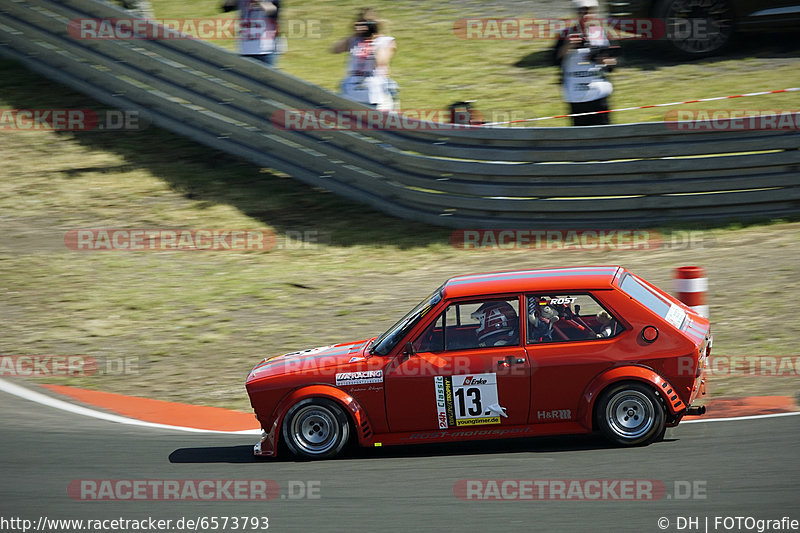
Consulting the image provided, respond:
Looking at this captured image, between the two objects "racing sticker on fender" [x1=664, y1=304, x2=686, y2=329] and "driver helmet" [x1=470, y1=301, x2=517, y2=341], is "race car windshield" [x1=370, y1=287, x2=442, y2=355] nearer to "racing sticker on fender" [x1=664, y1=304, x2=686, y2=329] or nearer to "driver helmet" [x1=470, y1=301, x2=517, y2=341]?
"driver helmet" [x1=470, y1=301, x2=517, y2=341]

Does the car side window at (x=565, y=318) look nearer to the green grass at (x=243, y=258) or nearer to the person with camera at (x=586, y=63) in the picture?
the green grass at (x=243, y=258)

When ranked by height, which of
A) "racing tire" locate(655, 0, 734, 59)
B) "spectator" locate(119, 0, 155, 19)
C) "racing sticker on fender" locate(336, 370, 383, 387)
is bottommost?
"racing sticker on fender" locate(336, 370, 383, 387)

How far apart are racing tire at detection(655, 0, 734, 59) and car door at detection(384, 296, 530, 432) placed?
9019mm

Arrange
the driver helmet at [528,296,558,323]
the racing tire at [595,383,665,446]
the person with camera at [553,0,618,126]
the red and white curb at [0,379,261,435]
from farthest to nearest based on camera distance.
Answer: the person with camera at [553,0,618,126], the red and white curb at [0,379,261,435], the driver helmet at [528,296,558,323], the racing tire at [595,383,665,446]

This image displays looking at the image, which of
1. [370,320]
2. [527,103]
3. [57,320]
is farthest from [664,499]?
[527,103]

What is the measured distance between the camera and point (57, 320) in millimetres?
10016

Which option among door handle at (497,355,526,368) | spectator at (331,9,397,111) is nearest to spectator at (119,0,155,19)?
spectator at (331,9,397,111)

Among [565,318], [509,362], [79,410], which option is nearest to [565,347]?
[565,318]

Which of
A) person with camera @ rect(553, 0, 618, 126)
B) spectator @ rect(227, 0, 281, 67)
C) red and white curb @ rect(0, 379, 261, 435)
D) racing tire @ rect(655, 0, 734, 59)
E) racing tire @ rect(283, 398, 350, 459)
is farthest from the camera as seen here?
racing tire @ rect(655, 0, 734, 59)

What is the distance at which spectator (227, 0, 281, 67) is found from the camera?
12898 mm

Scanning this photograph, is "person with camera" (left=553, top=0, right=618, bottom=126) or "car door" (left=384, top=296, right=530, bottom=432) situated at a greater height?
"person with camera" (left=553, top=0, right=618, bottom=126)

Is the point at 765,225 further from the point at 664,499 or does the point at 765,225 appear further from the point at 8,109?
the point at 8,109

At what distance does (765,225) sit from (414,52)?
8247mm

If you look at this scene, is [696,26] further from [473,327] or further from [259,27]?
[473,327]
